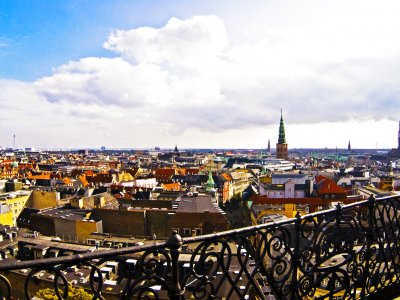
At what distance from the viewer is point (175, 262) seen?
285 centimetres

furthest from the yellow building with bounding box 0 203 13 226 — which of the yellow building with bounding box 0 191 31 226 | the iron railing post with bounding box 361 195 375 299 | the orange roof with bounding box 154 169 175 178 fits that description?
the orange roof with bounding box 154 169 175 178

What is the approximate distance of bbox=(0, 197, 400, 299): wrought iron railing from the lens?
271cm

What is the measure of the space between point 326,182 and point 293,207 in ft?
49.5

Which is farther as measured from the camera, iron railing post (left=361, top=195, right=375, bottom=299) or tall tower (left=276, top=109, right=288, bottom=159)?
tall tower (left=276, top=109, right=288, bottom=159)

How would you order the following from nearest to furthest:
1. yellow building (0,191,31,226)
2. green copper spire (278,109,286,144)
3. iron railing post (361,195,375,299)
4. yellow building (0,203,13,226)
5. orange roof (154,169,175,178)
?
1. iron railing post (361,195,375,299)
2. yellow building (0,203,13,226)
3. yellow building (0,191,31,226)
4. orange roof (154,169,175,178)
5. green copper spire (278,109,286,144)

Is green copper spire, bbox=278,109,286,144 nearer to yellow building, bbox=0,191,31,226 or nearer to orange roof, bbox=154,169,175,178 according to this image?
orange roof, bbox=154,169,175,178

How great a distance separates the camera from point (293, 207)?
37.9 m

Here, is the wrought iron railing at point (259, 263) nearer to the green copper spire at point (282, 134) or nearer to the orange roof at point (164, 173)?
the orange roof at point (164, 173)

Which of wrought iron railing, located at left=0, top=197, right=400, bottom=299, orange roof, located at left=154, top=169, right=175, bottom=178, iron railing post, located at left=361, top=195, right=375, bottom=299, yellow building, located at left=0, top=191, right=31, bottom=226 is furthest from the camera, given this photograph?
orange roof, located at left=154, top=169, right=175, bottom=178

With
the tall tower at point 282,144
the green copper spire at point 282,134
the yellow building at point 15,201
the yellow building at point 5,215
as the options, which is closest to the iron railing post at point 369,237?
the yellow building at point 5,215

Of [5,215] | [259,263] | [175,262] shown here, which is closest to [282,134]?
[5,215]

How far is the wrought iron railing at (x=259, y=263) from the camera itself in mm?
2709

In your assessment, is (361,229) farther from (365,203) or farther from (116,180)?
(116,180)

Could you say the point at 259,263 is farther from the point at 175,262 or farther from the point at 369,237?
the point at 369,237
